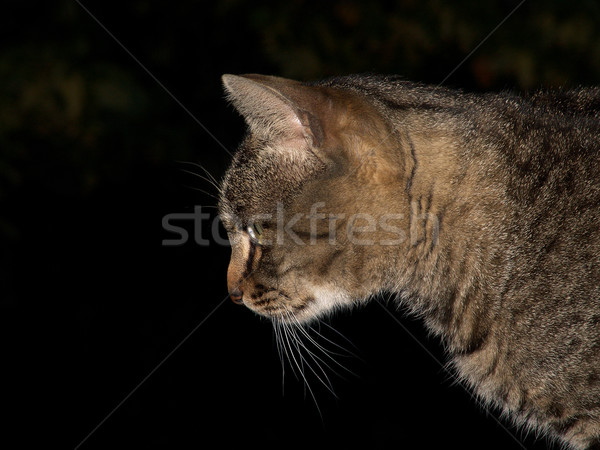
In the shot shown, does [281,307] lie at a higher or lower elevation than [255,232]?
lower

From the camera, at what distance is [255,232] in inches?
81.7

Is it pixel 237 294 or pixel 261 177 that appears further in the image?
pixel 237 294

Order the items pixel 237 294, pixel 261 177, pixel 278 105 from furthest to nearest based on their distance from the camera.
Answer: pixel 237 294
pixel 261 177
pixel 278 105

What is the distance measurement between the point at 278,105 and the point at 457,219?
587mm

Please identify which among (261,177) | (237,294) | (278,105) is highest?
(278,105)

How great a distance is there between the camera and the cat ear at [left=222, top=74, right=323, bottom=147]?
65.4 inches

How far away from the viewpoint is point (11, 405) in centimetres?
361

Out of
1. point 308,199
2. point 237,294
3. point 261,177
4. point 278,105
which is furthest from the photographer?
point 237,294

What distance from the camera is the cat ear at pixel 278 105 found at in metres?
1.66

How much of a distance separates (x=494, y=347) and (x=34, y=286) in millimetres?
3090

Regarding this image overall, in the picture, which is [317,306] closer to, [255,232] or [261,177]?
[255,232]

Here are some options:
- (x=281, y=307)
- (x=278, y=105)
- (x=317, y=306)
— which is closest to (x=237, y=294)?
(x=281, y=307)

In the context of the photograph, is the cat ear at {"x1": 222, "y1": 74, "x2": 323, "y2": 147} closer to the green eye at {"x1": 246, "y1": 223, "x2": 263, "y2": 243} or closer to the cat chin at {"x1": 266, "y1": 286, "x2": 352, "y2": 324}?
the green eye at {"x1": 246, "y1": 223, "x2": 263, "y2": 243}

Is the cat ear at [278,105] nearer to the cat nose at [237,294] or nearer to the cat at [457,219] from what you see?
the cat at [457,219]
